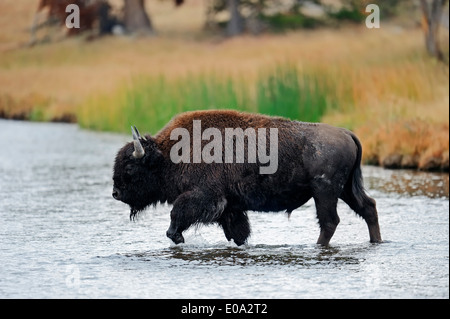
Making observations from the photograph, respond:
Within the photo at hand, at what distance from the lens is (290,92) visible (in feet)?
61.8

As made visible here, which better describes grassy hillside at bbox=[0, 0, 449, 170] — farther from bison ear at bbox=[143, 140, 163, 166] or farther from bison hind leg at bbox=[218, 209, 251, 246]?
bison ear at bbox=[143, 140, 163, 166]

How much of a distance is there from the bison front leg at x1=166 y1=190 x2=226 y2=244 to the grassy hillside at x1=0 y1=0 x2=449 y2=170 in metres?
6.78

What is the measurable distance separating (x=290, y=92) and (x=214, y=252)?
31.1 ft

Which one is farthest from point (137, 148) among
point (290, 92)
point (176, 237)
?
point (290, 92)

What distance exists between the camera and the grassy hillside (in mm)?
16859

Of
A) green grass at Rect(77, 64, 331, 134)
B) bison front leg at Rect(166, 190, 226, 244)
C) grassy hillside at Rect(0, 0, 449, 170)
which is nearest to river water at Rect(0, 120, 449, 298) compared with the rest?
bison front leg at Rect(166, 190, 226, 244)

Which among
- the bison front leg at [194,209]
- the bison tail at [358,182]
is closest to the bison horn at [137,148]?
the bison front leg at [194,209]

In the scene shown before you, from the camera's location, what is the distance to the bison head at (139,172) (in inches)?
388

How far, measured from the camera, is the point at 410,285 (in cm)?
813

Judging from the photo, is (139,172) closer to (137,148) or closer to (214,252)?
(137,148)

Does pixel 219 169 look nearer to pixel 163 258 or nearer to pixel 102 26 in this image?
pixel 163 258
